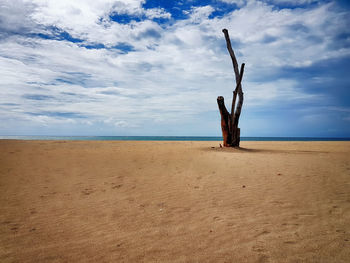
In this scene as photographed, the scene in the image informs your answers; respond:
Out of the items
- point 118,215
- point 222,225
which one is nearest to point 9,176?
point 118,215

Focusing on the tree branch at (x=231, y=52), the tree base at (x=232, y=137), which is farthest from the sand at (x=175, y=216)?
the tree branch at (x=231, y=52)

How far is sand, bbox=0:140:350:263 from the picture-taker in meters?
2.67

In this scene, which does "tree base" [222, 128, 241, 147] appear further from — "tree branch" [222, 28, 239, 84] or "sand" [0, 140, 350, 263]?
"sand" [0, 140, 350, 263]

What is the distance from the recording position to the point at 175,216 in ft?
12.5

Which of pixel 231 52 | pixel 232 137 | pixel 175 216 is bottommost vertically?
pixel 175 216

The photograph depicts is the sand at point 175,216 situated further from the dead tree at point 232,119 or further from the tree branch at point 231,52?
the tree branch at point 231,52

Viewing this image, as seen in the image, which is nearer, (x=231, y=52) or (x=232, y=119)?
(x=232, y=119)

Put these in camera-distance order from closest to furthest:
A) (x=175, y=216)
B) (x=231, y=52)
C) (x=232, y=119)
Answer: (x=175, y=216) < (x=232, y=119) < (x=231, y=52)

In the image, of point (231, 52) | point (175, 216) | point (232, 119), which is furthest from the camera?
point (231, 52)

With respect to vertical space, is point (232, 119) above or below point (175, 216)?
above

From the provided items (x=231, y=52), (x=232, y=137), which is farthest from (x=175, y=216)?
(x=231, y=52)

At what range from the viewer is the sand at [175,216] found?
2.67m

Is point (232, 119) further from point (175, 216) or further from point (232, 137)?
point (175, 216)

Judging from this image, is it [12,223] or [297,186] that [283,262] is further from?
[12,223]
